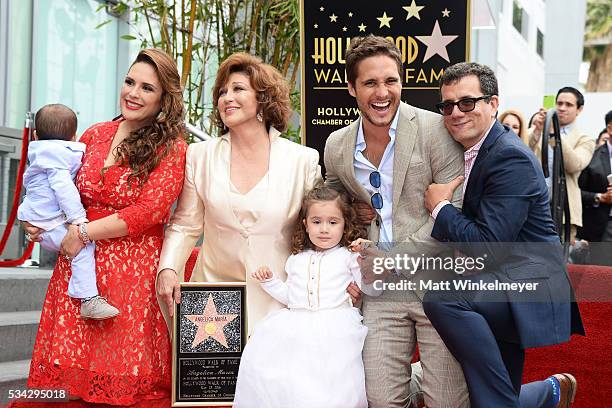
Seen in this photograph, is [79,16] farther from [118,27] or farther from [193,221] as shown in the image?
[193,221]

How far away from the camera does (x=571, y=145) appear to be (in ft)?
18.8

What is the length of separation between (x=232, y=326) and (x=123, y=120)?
105cm

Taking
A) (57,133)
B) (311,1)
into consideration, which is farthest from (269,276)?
(311,1)

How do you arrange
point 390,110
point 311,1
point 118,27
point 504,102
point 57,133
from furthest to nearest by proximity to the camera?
point 118,27 < point 504,102 < point 311,1 < point 57,133 < point 390,110

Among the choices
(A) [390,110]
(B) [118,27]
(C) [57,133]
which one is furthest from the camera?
(B) [118,27]

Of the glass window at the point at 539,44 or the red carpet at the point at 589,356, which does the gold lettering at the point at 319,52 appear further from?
the glass window at the point at 539,44

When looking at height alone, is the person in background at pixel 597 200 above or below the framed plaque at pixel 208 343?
above

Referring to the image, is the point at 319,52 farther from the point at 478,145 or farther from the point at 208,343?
the point at 208,343

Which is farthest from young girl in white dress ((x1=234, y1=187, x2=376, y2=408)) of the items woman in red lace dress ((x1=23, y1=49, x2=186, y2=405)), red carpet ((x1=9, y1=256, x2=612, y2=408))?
red carpet ((x1=9, y1=256, x2=612, y2=408))

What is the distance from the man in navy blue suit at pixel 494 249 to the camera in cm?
294

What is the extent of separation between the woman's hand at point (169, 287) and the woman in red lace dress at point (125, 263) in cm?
9

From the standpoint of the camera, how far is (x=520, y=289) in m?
2.95

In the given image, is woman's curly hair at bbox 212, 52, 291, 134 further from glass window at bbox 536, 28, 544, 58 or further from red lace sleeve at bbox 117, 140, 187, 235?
glass window at bbox 536, 28, 544, 58

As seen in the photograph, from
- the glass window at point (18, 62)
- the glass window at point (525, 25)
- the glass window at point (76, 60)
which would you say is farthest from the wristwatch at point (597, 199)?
the glass window at point (525, 25)
